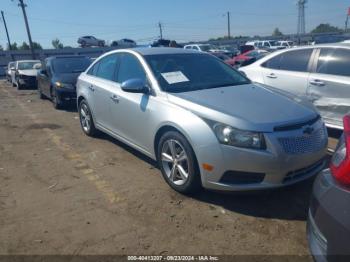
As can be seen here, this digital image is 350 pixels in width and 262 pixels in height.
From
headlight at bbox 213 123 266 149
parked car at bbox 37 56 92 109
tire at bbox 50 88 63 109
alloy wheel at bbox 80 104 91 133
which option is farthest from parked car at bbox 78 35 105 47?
headlight at bbox 213 123 266 149

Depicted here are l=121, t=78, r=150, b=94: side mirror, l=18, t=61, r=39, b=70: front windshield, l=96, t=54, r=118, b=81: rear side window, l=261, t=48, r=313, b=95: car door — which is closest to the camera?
l=121, t=78, r=150, b=94: side mirror

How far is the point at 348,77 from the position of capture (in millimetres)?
5328

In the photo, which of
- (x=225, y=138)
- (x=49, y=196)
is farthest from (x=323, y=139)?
(x=49, y=196)

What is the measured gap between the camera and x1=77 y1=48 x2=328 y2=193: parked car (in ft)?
10.6

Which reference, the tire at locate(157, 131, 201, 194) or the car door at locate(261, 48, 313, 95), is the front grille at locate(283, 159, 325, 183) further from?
the car door at locate(261, 48, 313, 95)

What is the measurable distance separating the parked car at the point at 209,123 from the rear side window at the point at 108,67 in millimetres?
77

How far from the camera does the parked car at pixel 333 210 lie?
1.88m

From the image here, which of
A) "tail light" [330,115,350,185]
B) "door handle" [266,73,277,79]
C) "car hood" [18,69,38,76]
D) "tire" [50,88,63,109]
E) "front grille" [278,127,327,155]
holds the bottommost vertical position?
"tire" [50,88,63,109]

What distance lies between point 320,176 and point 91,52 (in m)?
39.5

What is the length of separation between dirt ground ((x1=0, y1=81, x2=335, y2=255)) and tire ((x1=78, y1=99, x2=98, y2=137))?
96cm

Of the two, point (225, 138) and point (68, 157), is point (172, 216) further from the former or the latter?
point (68, 157)

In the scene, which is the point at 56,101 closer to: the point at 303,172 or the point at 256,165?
the point at 256,165

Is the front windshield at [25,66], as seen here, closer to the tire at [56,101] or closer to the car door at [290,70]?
the tire at [56,101]

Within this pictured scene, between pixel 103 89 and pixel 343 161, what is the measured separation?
13.0 ft
